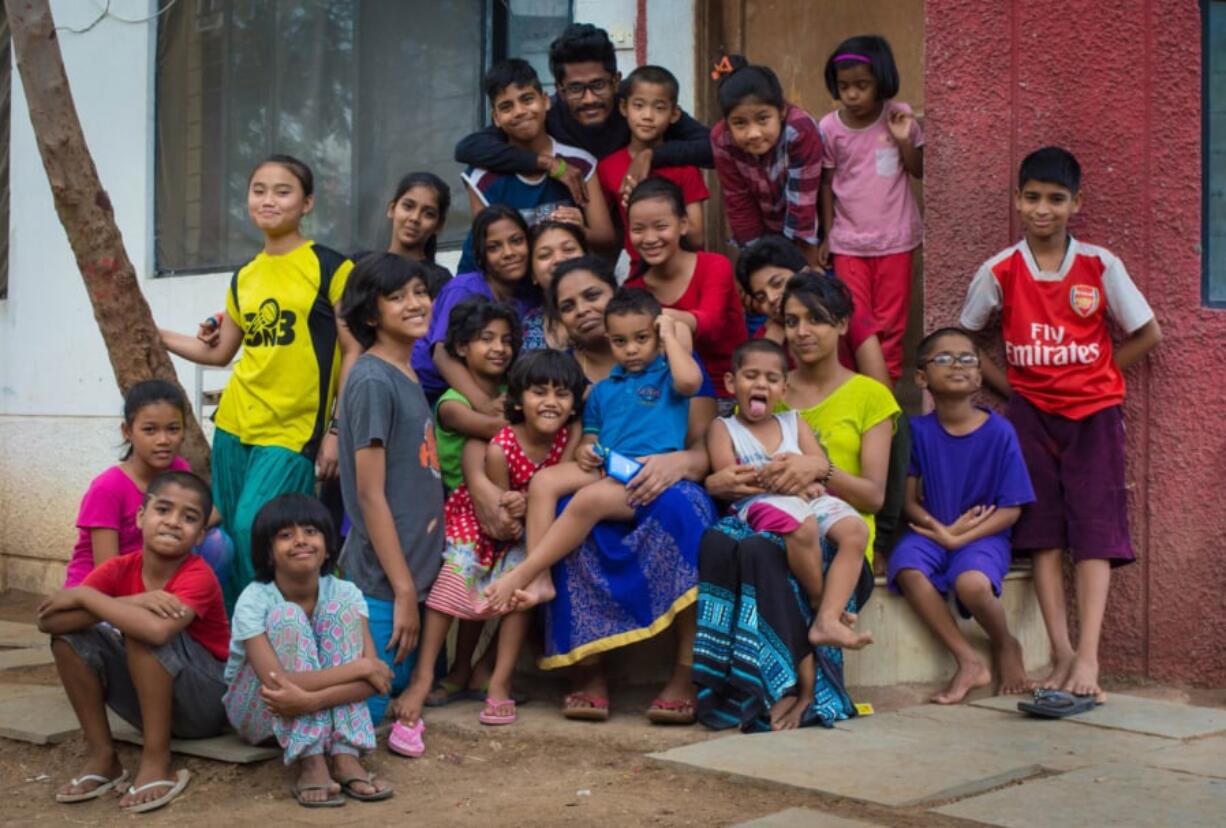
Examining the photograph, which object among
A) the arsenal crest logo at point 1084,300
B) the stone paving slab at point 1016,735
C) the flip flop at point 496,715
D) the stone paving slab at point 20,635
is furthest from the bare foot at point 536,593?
the stone paving slab at point 20,635

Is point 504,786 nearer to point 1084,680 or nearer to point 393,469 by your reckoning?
point 393,469

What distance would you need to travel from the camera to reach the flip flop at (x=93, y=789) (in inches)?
172

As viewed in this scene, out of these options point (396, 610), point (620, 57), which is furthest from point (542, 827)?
point (620, 57)

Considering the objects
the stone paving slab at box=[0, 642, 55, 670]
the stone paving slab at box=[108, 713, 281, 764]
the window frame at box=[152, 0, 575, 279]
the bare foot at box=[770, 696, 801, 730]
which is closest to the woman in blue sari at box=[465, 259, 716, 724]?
the bare foot at box=[770, 696, 801, 730]

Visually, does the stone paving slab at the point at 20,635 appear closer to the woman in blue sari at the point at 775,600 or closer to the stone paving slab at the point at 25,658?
the stone paving slab at the point at 25,658

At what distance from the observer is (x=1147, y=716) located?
4805mm

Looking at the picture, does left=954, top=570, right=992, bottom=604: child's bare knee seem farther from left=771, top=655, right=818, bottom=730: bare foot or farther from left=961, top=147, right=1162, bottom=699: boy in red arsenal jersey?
left=771, top=655, right=818, bottom=730: bare foot

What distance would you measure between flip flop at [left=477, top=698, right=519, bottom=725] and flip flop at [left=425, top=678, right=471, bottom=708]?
0.26 m

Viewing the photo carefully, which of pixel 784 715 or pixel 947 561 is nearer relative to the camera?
pixel 784 715

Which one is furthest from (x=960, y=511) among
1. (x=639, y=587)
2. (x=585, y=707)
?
(x=585, y=707)

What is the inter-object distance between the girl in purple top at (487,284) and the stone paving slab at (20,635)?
7.83 feet

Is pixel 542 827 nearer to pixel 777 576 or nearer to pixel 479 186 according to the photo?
pixel 777 576

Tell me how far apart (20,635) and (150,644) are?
329 cm

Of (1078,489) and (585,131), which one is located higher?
(585,131)
